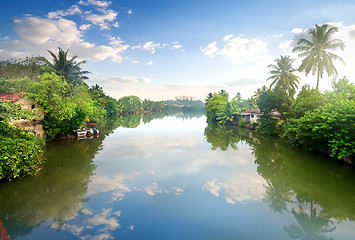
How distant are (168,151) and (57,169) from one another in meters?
10.7

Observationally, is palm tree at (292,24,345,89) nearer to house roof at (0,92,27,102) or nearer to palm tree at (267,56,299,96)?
palm tree at (267,56,299,96)

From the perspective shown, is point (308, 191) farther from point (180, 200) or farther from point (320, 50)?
point (320, 50)

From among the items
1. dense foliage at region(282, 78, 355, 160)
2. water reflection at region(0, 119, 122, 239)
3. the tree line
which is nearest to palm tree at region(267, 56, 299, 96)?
the tree line

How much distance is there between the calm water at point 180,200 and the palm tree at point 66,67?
64.1 ft

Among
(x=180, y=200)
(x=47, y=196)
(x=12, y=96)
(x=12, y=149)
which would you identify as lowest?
(x=180, y=200)

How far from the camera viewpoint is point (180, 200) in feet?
33.0

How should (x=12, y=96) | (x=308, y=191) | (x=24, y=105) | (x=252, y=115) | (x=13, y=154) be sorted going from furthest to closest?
(x=252, y=115) → (x=24, y=105) → (x=12, y=96) → (x=308, y=191) → (x=13, y=154)

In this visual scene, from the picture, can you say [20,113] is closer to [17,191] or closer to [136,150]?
[17,191]

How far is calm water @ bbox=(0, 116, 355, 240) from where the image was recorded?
7570mm

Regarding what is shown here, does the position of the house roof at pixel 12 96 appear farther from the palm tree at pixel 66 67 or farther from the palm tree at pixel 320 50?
the palm tree at pixel 320 50

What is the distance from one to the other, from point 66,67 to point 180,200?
31.2 meters

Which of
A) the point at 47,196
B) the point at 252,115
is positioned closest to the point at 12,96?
the point at 47,196

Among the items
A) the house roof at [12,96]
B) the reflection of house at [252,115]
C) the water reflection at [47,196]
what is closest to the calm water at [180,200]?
the water reflection at [47,196]

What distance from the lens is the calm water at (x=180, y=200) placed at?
7570 millimetres
